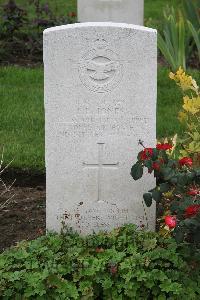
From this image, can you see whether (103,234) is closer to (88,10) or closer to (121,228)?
(121,228)

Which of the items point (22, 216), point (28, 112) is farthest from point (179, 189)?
point (28, 112)

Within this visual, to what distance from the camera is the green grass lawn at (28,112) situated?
6.54m

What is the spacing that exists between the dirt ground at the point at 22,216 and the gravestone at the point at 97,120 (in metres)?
0.32

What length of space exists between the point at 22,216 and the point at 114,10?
4.36 metres

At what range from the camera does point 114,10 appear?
30.6 ft

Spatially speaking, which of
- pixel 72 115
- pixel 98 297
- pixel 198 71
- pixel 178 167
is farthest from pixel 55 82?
pixel 198 71

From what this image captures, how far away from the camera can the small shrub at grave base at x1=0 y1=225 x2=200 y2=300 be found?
171 inches

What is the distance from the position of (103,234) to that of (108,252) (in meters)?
0.29

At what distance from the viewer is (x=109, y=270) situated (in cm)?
442

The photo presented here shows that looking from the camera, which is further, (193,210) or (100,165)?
(100,165)

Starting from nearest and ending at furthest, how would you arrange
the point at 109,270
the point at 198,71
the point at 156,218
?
1. the point at 109,270
2. the point at 156,218
3. the point at 198,71

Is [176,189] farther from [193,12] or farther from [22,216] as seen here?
[193,12]

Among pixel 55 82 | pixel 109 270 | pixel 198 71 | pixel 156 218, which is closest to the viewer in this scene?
pixel 109 270

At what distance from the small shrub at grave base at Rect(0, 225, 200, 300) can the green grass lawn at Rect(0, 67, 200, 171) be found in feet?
5.90
